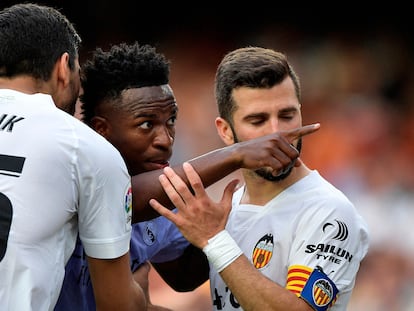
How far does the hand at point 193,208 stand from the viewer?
3223 millimetres

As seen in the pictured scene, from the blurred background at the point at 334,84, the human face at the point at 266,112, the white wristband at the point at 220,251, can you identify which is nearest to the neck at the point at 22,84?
the white wristband at the point at 220,251

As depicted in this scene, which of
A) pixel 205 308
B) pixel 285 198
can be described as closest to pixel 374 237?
pixel 205 308

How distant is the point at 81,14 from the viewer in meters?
8.70

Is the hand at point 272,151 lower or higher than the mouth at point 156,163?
higher

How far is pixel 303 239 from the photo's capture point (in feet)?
11.1

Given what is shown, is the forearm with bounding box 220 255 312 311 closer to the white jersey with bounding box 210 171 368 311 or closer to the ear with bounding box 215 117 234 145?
the white jersey with bounding box 210 171 368 311

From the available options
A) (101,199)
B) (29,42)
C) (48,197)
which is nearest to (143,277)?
(101,199)

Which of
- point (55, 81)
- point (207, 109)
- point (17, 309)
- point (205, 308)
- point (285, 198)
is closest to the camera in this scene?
point (17, 309)

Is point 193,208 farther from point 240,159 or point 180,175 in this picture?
point 240,159

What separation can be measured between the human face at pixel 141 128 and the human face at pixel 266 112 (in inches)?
12.3

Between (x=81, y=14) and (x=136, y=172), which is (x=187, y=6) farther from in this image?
(x=136, y=172)

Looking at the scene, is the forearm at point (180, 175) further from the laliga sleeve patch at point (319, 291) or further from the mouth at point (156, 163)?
the laliga sleeve patch at point (319, 291)

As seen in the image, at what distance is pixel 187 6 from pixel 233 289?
5979 mm

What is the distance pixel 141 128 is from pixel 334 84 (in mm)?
4765
